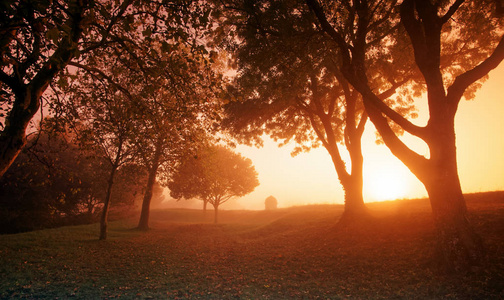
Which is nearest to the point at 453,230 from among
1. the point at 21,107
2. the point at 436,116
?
the point at 436,116

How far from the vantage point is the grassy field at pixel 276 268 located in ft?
22.3

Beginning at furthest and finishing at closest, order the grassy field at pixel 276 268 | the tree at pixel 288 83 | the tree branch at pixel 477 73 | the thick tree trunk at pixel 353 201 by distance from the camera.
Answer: the thick tree trunk at pixel 353 201 → the tree at pixel 288 83 → the tree branch at pixel 477 73 → the grassy field at pixel 276 268

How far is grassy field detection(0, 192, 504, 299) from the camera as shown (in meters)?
6.80

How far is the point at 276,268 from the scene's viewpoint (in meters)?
9.93

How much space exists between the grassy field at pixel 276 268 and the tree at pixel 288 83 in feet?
11.5

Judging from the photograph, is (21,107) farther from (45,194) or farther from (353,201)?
(45,194)

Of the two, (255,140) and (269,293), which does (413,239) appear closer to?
(269,293)

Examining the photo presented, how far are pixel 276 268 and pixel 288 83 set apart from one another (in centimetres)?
923

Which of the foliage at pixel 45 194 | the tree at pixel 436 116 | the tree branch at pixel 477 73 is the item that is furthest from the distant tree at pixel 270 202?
the tree branch at pixel 477 73

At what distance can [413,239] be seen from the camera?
9.70 m

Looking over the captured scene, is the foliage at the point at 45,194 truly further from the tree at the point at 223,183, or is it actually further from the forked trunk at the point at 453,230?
the forked trunk at the point at 453,230

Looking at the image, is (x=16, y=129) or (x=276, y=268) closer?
(x=16, y=129)

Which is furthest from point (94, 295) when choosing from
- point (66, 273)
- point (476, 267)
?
point (476, 267)

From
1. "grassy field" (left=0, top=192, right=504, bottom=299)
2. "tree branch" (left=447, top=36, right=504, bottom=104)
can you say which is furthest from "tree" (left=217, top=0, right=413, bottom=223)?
"tree branch" (left=447, top=36, right=504, bottom=104)
